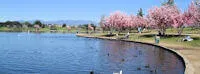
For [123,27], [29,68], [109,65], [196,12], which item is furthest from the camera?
[123,27]

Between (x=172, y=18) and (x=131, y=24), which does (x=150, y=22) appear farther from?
(x=131, y=24)

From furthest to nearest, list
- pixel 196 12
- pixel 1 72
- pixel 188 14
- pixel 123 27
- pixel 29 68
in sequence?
1. pixel 123 27
2. pixel 188 14
3. pixel 196 12
4. pixel 29 68
5. pixel 1 72

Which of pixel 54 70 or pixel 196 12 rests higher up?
pixel 196 12

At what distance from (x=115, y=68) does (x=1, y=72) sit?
7.79 m

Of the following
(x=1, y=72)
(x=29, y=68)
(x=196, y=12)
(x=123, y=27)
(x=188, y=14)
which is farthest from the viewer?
(x=123, y=27)

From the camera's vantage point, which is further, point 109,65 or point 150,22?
point 150,22

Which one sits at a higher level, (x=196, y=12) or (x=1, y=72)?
(x=196, y=12)

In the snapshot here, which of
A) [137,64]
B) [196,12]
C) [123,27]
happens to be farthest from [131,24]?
[137,64]

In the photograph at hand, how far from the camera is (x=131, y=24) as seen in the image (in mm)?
111562

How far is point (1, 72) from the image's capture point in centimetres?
2634

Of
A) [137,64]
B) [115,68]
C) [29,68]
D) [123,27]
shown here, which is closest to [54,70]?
[29,68]

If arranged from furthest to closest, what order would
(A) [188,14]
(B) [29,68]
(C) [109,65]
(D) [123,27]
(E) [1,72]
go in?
(D) [123,27] < (A) [188,14] < (C) [109,65] < (B) [29,68] < (E) [1,72]

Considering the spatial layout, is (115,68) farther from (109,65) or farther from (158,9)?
(158,9)

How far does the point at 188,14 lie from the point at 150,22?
29.9 ft
